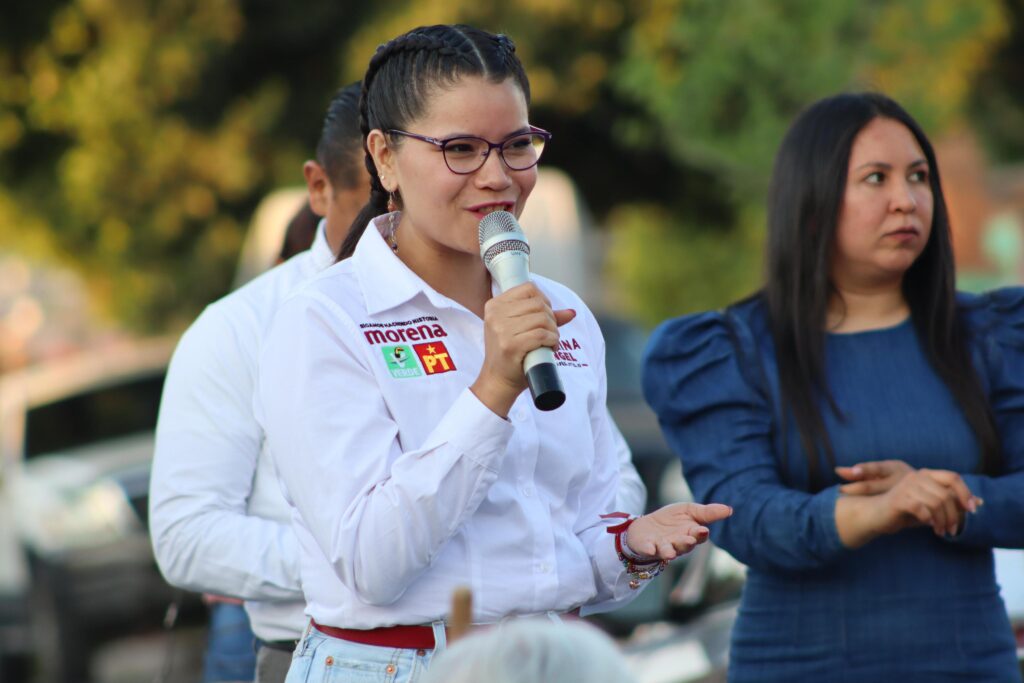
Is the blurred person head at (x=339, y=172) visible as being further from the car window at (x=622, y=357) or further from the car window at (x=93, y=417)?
the car window at (x=93, y=417)

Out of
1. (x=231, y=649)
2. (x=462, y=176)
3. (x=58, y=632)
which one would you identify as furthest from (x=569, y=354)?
(x=58, y=632)

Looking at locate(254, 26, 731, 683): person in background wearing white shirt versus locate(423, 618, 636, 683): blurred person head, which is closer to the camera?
locate(423, 618, 636, 683): blurred person head

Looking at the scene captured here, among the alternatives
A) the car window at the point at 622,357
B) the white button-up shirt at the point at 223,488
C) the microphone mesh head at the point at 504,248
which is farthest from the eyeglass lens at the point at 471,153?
the car window at the point at 622,357

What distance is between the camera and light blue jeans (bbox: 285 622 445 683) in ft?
8.73

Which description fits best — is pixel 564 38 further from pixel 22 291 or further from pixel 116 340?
pixel 22 291

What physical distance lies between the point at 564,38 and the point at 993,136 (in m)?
5.54

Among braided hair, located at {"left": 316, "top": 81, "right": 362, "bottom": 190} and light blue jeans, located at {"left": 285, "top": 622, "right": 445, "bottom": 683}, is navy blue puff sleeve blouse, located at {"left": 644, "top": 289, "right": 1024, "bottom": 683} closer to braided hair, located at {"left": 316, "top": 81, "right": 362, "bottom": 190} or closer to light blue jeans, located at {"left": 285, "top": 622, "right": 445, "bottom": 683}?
braided hair, located at {"left": 316, "top": 81, "right": 362, "bottom": 190}

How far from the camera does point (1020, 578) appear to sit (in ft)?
16.0

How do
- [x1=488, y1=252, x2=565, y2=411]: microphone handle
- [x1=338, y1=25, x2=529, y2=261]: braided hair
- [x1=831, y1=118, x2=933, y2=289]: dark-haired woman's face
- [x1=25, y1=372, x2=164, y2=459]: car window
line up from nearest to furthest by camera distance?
[x1=488, y1=252, x2=565, y2=411]: microphone handle, [x1=338, y1=25, x2=529, y2=261]: braided hair, [x1=831, y1=118, x2=933, y2=289]: dark-haired woman's face, [x1=25, y1=372, x2=164, y2=459]: car window

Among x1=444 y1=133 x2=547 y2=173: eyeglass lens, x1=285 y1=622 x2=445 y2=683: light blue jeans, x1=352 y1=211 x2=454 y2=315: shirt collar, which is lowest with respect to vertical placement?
x1=285 y1=622 x2=445 y2=683: light blue jeans

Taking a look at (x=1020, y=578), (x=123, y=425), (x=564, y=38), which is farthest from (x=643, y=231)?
(x=1020, y=578)

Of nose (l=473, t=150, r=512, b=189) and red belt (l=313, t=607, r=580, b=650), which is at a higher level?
nose (l=473, t=150, r=512, b=189)

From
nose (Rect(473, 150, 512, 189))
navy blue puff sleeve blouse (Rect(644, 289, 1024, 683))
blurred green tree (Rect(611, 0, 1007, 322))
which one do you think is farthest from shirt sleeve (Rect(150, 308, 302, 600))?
blurred green tree (Rect(611, 0, 1007, 322))

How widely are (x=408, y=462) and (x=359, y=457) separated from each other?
0.09m
